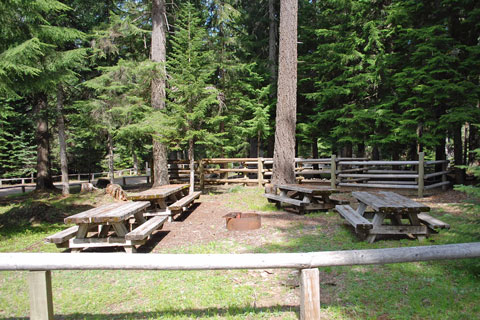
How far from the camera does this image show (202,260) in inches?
101

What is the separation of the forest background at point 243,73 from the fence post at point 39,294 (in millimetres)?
4924

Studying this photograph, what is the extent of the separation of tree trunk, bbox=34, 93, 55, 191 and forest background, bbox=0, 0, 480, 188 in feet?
0.28

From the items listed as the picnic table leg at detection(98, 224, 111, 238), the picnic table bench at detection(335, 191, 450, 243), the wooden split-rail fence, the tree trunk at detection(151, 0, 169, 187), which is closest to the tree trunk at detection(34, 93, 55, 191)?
the tree trunk at detection(151, 0, 169, 187)

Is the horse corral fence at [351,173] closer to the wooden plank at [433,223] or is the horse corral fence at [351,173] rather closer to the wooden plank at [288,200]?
the wooden plank at [288,200]

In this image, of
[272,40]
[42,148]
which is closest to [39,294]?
[42,148]

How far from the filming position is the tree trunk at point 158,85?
38.6 ft

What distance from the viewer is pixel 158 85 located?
11758 millimetres

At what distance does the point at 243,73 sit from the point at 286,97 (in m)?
6.39

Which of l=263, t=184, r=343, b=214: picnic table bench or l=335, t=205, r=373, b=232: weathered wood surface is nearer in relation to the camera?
l=335, t=205, r=373, b=232: weathered wood surface

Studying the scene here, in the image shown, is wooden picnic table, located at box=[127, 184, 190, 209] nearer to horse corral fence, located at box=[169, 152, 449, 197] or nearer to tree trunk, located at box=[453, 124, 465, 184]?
horse corral fence, located at box=[169, 152, 449, 197]

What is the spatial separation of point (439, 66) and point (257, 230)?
9630 millimetres

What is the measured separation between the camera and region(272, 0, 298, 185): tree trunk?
989 centimetres

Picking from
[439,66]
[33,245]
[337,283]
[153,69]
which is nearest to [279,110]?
[153,69]

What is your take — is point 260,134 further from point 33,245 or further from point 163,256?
point 163,256
